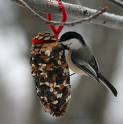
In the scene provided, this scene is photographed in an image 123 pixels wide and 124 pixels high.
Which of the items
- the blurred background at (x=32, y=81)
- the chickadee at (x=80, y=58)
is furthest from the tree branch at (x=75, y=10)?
the blurred background at (x=32, y=81)

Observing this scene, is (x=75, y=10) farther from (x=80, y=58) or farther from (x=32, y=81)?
(x=32, y=81)

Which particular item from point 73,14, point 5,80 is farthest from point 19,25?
point 73,14

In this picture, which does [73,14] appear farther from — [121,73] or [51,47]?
[121,73]

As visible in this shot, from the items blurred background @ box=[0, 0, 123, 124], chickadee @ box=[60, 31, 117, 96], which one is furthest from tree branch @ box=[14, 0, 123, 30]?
blurred background @ box=[0, 0, 123, 124]

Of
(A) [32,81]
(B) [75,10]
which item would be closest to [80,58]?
(B) [75,10]

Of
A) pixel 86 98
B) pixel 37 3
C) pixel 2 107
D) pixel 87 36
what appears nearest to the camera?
pixel 37 3

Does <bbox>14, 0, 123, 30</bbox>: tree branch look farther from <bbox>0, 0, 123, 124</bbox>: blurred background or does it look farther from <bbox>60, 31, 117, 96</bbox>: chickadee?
<bbox>0, 0, 123, 124</bbox>: blurred background

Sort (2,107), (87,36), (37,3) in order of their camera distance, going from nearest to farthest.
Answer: (37,3) → (87,36) → (2,107)
